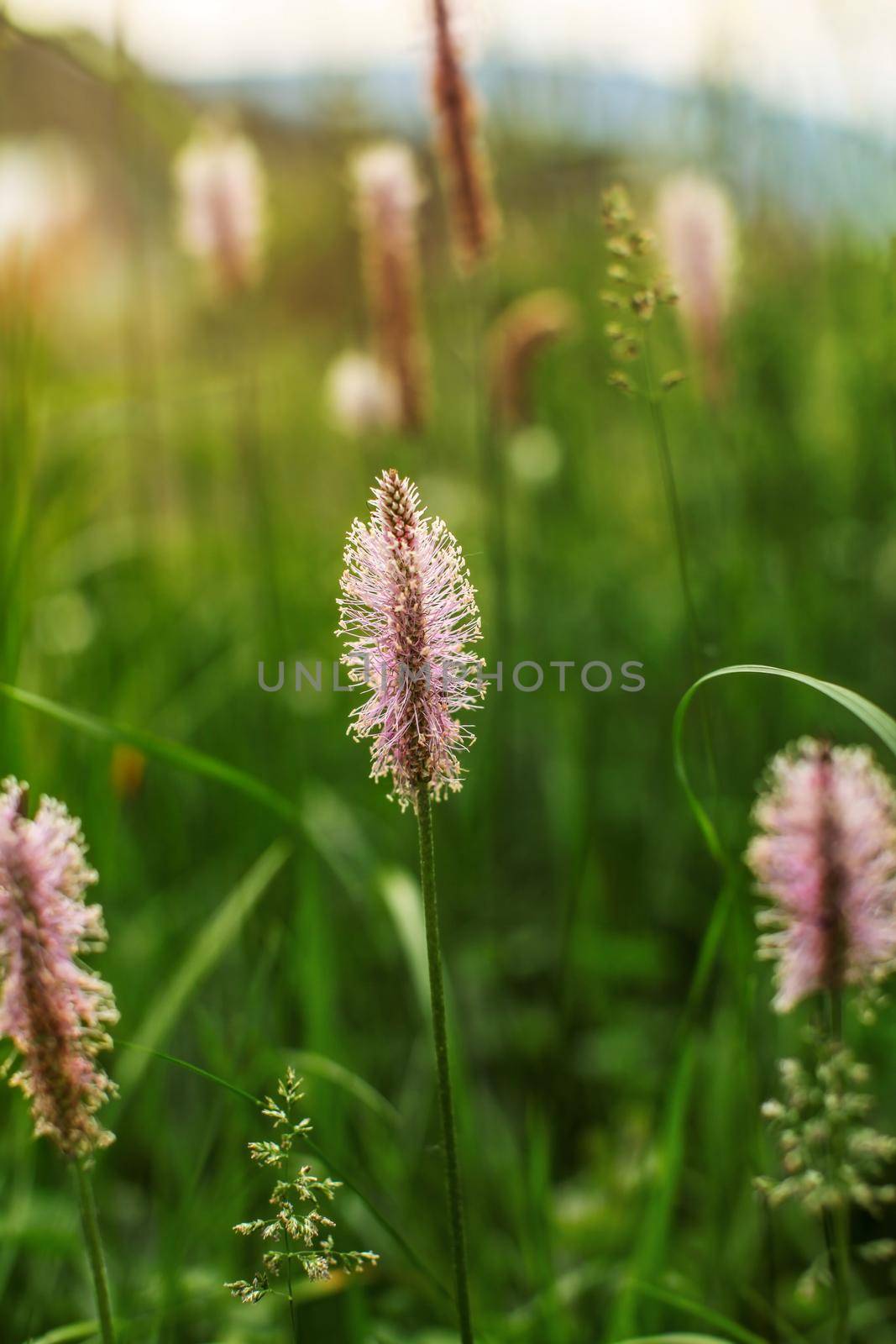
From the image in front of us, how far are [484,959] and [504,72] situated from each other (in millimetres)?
2144

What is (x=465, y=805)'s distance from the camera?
2980mm

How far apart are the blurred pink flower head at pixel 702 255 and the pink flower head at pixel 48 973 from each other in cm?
204

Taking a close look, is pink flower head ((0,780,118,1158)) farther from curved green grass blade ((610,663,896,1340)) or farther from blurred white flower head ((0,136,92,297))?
blurred white flower head ((0,136,92,297))

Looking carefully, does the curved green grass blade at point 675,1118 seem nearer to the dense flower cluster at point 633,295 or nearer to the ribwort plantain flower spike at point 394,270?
the dense flower cluster at point 633,295

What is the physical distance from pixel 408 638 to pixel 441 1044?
0.34 meters

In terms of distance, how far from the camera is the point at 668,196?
328cm

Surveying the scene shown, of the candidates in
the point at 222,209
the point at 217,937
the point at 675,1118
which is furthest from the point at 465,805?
the point at 222,209

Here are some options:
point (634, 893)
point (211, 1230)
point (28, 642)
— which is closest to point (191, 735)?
point (28, 642)

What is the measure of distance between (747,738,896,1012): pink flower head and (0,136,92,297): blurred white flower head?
158 centimetres

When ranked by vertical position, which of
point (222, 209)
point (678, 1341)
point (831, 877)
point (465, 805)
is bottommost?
point (678, 1341)

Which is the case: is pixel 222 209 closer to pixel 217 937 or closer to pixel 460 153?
pixel 460 153

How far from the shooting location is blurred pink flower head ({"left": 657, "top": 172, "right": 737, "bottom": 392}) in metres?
2.83

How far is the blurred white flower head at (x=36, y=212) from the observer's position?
8.04 feet

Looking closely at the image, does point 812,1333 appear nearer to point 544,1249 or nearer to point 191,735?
point 544,1249
